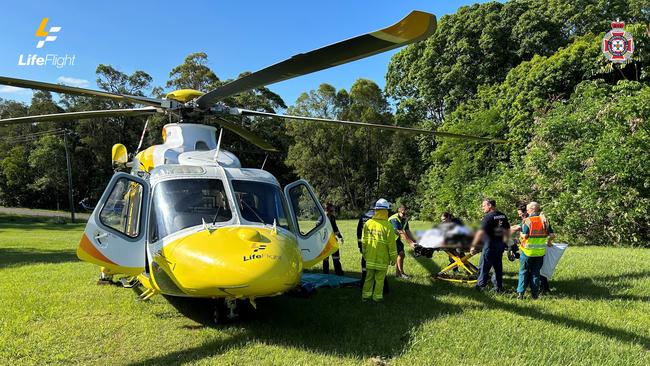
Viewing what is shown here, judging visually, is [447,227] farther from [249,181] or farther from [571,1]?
[571,1]

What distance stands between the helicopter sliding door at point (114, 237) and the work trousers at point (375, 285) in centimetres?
334

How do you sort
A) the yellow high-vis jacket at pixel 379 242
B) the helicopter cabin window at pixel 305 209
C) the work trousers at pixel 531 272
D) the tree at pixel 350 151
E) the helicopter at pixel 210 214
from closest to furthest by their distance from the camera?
the helicopter at pixel 210 214 → the helicopter cabin window at pixel 305 209 → the yellow high-vis jacket at pixel 379 242 → the work trousers at pixel 531 272 → the tree at pixel 350 151

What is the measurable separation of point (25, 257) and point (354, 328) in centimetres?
1286

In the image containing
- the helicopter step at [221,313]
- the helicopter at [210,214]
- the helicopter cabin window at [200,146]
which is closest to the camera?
the helicopter at [210,214]

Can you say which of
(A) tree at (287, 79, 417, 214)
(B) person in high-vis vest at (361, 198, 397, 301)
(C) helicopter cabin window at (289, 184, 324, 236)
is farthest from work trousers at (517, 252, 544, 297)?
(A) tree at (287, 79, 417, 214)

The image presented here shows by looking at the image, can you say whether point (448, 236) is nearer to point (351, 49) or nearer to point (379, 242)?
point (351, 49)

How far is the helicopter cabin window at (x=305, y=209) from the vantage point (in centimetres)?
630

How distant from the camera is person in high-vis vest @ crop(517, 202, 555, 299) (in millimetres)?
6770

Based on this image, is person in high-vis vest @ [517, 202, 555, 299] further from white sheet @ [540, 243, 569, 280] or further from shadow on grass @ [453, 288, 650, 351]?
shadow on grass @ [453, 288, 650, 351]

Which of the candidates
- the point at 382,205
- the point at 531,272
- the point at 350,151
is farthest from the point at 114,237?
the point at 350,151

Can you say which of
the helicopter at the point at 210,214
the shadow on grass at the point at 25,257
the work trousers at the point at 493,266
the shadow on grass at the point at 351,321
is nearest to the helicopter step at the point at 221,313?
the helicopter at the point at 210,214

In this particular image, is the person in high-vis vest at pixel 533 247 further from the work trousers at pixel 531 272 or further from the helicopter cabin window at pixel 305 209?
the helicopter cabin window at pixel 305 209

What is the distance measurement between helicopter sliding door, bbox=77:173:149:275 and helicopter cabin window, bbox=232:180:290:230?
1.21m

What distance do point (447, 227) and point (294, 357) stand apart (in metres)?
3.10
